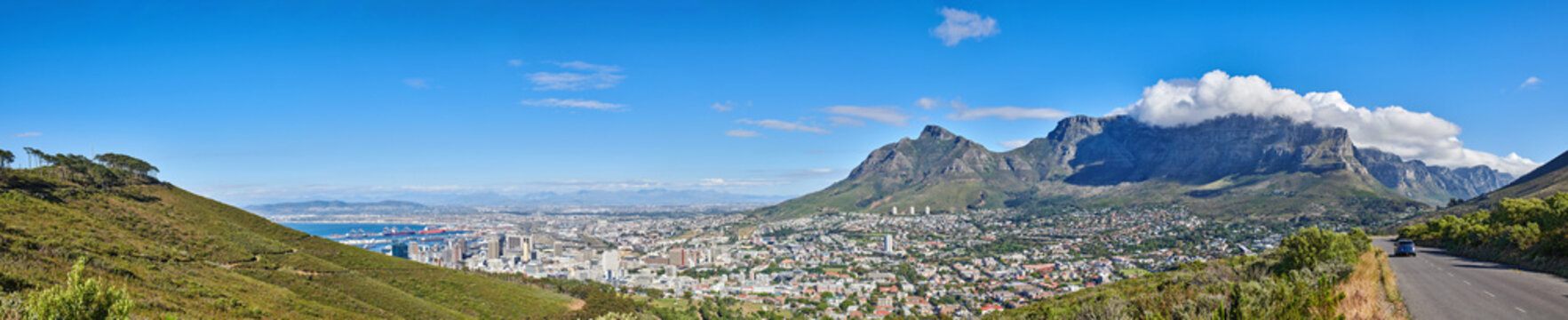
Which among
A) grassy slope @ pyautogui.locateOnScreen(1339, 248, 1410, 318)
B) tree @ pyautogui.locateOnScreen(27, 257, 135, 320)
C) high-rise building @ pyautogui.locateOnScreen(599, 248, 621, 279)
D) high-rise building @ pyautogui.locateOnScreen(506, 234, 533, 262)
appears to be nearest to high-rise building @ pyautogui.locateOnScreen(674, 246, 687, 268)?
high-rise building @ pyautogui.locateOnScreen(599, 248, 621, 279)

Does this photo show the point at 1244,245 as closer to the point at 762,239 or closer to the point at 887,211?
the point at 762,239

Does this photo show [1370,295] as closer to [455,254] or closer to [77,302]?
[77,302]

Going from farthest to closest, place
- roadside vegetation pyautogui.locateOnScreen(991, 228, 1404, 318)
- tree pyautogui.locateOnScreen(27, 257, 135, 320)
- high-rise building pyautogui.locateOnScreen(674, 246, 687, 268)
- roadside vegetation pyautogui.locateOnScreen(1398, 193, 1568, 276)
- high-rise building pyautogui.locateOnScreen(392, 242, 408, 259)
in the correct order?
high-rise building pyautogui.locateOnScreen(674, 246, 687, 268) < high-rise building pyautogui.locateOnScreen(392, 242, 408, 259) < roadside vegetation pyautogui.locateOnScreen(1398, 193, 1568, 276) < roadside vegetation pyautogui.locateOnScreen(991, 228, 1404, 318) < tree pyautogui.locateOnScreen(27, 257, 135, 320)

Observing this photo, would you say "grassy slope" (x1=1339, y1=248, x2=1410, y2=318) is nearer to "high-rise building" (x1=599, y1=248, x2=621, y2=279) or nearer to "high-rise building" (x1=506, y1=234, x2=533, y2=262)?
"high-rise building" (x1=599, y1=248, x2=621, y2=279)

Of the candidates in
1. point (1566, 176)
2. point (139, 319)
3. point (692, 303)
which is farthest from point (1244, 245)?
point (139, 319)

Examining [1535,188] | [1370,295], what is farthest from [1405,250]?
[1535,188]

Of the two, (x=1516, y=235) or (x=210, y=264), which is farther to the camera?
(x=210, y=264)
